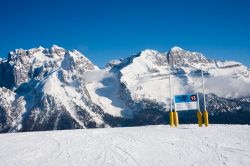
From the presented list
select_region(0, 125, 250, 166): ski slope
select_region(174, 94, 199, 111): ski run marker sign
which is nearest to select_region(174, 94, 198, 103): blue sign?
select_region(174, 94, 199, 111): ski run marker sign

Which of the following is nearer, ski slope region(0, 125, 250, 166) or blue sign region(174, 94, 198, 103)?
ski slope region(0, 125, 250, 166)

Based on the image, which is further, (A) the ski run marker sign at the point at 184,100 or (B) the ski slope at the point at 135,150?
(A) the ski run marker sign at the point at 184,100

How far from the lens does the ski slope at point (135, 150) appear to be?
1797 centimetres

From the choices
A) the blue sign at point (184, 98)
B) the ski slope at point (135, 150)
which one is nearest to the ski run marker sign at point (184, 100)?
the blue sign at point (184, 98)

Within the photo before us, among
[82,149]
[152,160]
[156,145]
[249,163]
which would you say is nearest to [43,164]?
[82,149]

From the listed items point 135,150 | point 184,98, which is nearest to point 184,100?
point 184,98

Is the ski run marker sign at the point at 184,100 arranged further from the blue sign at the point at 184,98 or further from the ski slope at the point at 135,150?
the ski slope at the point at 135,150

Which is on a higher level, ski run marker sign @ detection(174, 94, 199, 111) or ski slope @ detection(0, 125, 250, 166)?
ski run marker sign @ detection(174, 94, 199, 111)

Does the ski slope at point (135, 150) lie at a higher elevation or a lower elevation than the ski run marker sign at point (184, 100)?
lower

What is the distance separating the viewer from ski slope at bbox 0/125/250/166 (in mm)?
17969

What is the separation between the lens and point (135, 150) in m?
21.0

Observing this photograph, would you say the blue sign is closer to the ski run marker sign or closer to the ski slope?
the ski run marker sign

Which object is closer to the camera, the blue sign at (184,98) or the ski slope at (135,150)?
the ski slope at (135,150)

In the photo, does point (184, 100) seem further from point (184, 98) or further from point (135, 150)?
point (135, 150)
